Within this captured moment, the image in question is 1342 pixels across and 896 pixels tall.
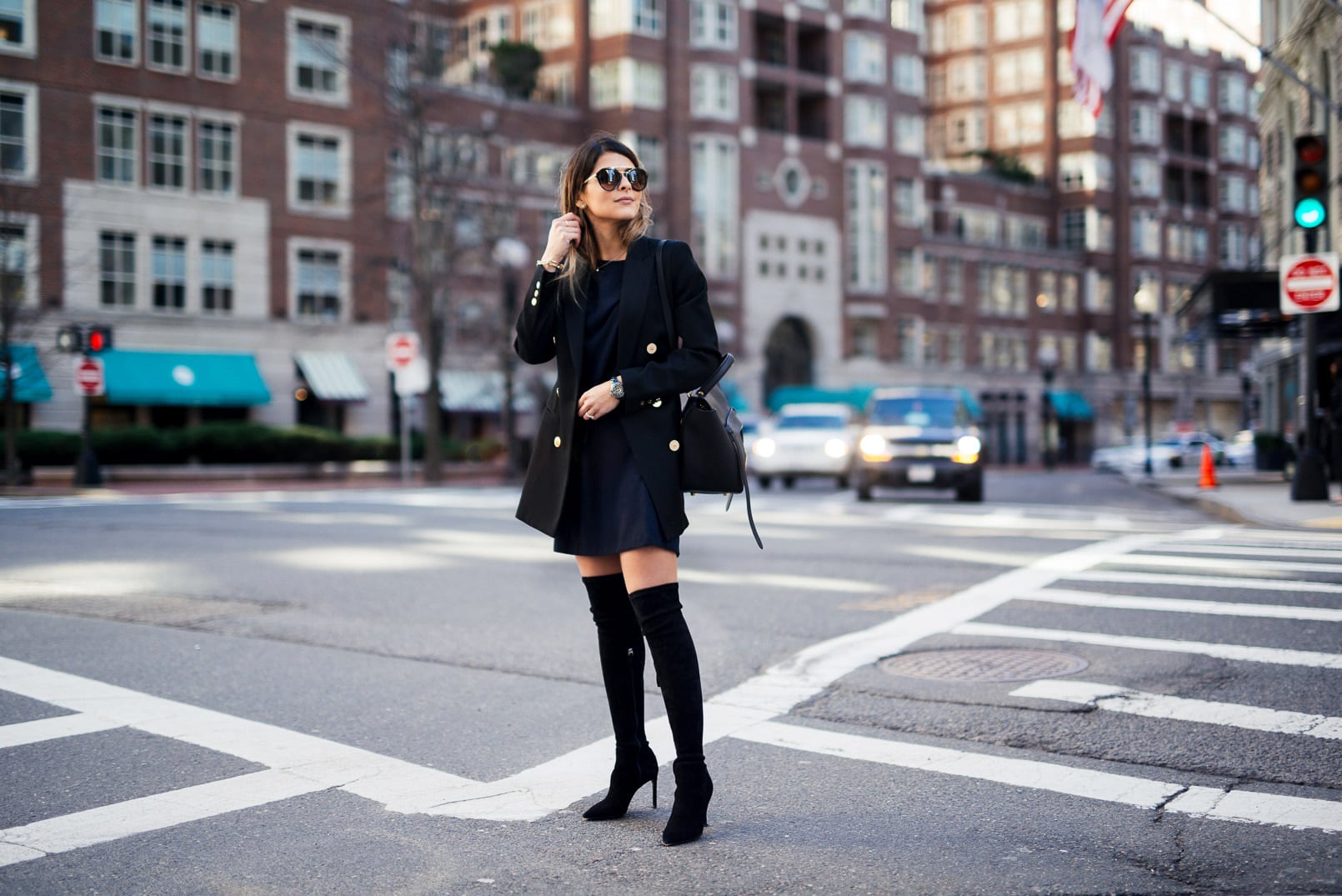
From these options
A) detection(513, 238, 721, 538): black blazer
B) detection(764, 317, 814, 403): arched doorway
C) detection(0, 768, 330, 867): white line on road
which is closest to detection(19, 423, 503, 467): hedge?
detection(764, 317, 814, 403): arched doorway

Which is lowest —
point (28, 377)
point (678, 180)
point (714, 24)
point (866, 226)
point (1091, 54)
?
point (28, 377)

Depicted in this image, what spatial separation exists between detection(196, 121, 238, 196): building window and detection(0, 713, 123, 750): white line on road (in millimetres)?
37484

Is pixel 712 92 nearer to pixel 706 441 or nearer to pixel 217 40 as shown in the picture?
pixel 217 40

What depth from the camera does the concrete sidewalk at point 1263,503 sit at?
1421 centimetres

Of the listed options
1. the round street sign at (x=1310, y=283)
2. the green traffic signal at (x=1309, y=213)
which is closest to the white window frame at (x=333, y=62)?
A: the round street sign at (x=1310, y=283)

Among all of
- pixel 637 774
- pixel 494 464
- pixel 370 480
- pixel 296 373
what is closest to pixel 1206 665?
pixel 637 774

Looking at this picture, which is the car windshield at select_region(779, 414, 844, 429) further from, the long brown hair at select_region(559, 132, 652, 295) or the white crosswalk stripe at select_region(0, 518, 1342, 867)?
the long brown hair at select_region(559, 132, 652, 295)

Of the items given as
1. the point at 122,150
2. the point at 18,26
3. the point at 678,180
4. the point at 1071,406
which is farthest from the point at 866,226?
the point at 18,26

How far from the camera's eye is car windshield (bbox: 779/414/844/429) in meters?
26.4

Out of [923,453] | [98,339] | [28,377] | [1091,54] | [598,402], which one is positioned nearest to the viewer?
[598,402]

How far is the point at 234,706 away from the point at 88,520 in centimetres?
1321

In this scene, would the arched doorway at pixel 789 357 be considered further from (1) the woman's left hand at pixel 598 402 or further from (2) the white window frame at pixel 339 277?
(1) the woman's left hand at pixel 598 402

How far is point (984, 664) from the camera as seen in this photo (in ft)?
21.7

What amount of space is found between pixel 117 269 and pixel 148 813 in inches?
1485
